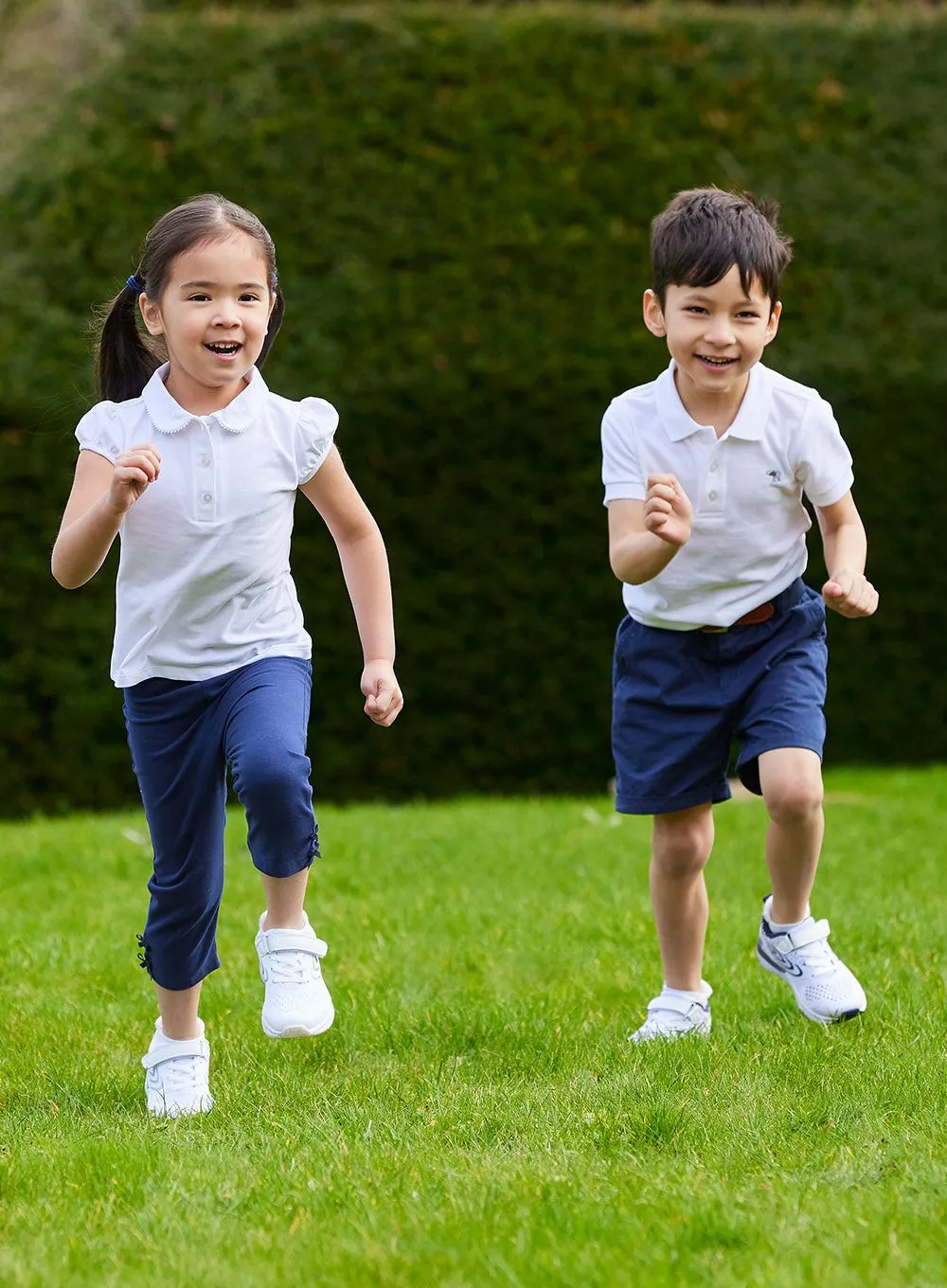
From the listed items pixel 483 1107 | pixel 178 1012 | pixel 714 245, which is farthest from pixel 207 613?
pixel 714 245

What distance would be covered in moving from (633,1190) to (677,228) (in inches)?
83.5

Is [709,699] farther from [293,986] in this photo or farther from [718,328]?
[293,986]

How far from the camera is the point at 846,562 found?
12.6 ft

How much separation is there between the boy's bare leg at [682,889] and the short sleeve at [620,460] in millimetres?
789

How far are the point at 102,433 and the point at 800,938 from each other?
2011mm

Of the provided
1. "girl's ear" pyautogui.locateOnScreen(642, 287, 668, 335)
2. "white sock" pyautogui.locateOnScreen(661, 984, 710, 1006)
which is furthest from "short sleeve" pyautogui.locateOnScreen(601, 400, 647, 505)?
"white sock" pyautogui.locateOnScreen(661, 984, 710, 1006)

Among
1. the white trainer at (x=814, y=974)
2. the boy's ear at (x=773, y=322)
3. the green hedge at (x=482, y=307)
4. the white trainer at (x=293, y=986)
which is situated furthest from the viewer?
the green hedge at (x=482, y=307)

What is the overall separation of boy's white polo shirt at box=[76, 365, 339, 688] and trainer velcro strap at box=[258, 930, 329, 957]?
22.0 inches

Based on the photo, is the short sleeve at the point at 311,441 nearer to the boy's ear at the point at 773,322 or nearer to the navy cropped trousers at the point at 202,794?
the navy cropped trousers at the point at 202,794

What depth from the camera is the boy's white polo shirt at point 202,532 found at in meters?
3.47

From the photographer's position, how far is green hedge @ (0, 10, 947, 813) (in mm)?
8797

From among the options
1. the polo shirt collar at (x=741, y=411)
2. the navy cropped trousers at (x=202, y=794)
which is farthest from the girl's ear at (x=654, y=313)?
the navy cropped trousers at (x=202, y=794)

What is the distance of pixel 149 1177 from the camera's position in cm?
300

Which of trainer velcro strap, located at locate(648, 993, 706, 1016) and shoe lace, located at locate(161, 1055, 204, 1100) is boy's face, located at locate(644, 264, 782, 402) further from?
shoe lace, located at locate(161, 1055, 204, 1100)
